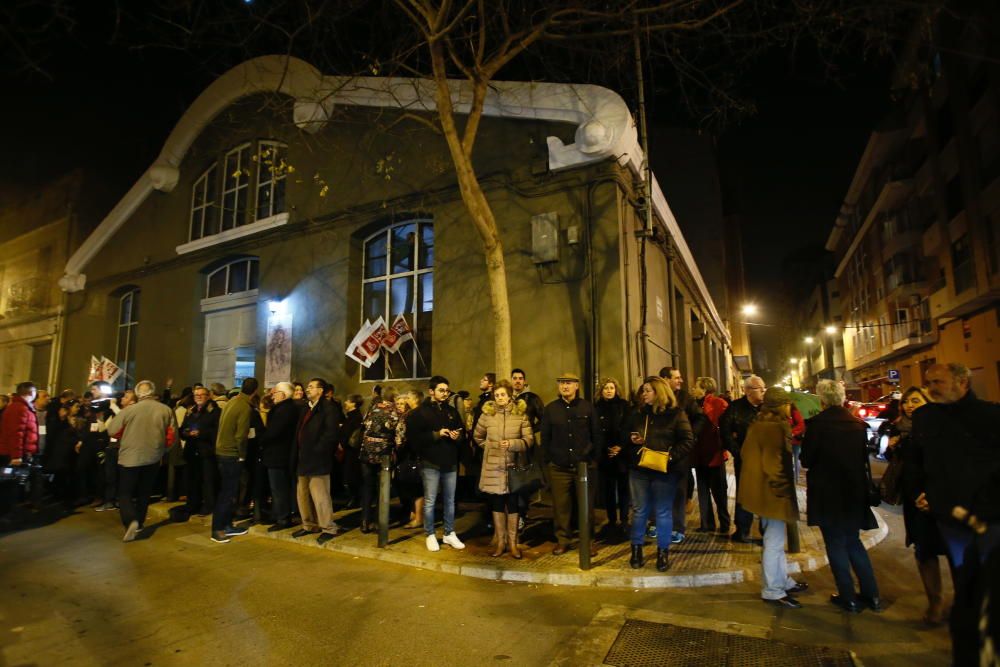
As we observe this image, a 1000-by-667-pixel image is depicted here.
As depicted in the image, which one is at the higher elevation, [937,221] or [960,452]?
[937,221]

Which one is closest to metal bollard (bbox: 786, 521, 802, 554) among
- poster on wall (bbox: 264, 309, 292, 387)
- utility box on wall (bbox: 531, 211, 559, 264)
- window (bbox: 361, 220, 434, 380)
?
utility box on wall (bbox: 531, 211, 559, 264)

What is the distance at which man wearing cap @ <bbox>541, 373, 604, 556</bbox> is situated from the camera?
6188 millimetres

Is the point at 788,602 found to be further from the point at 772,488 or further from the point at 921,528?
the point at 921,528

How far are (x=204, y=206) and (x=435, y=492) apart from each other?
12792mm

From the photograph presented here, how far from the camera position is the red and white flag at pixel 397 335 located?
11.2 m

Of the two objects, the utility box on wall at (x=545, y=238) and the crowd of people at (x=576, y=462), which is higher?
the utility box on wall at (x=545, y=238)

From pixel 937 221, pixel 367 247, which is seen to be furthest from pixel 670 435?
pixel 937 221

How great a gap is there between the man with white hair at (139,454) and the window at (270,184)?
7313 millimetres

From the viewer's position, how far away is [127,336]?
57.0 ft

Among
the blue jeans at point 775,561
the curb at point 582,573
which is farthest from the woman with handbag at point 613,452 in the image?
the blue jeans at point 775,561

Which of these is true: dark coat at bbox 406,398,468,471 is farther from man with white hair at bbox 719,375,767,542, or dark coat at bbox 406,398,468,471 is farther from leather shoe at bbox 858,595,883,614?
leather shoe at bbox 858,595,883,614

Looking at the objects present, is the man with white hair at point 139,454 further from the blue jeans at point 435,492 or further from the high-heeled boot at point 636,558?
the high-heeled boot at point 636,558

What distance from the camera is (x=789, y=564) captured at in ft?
19.1

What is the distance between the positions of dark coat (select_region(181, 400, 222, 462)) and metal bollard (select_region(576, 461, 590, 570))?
19.1 feet
